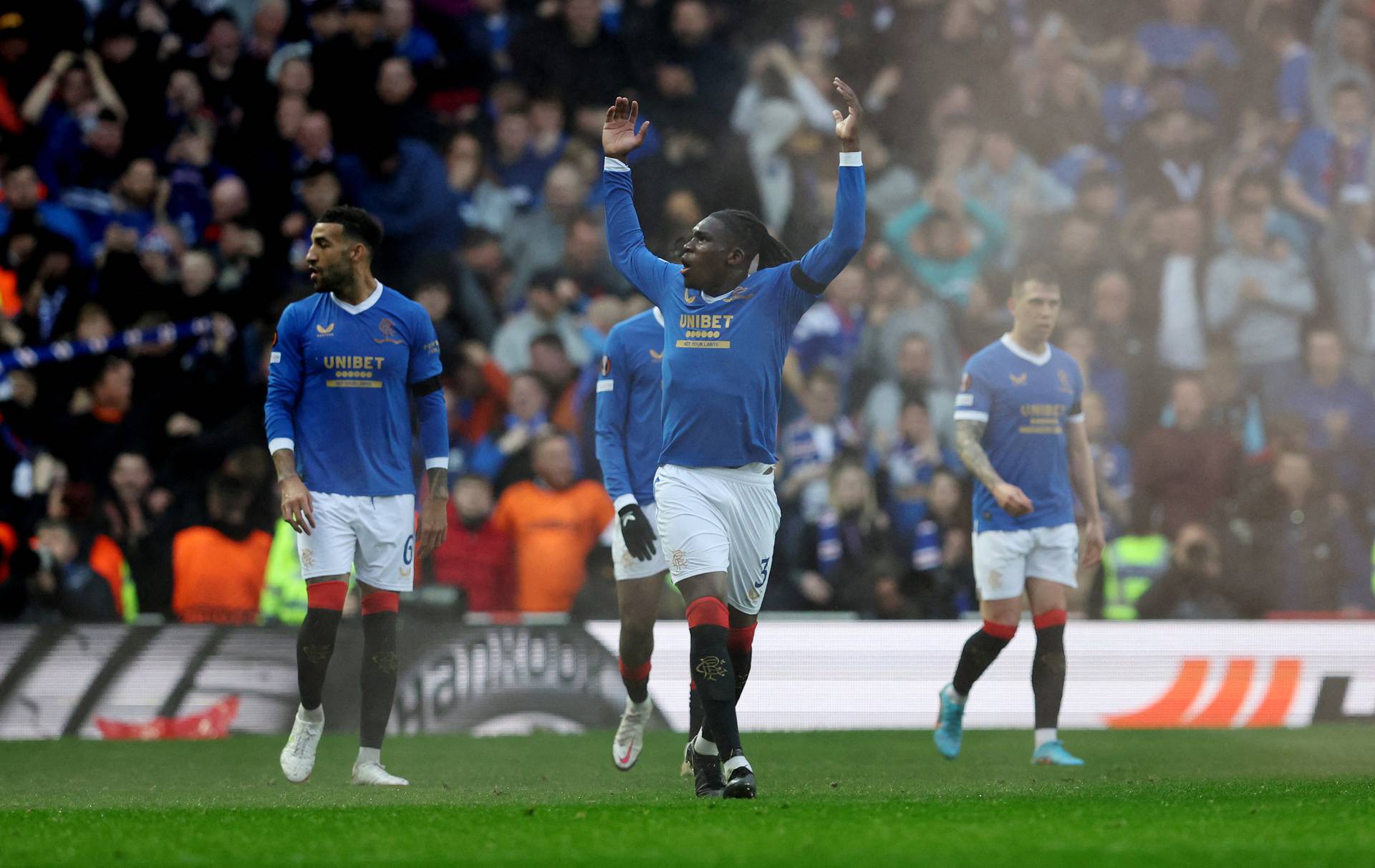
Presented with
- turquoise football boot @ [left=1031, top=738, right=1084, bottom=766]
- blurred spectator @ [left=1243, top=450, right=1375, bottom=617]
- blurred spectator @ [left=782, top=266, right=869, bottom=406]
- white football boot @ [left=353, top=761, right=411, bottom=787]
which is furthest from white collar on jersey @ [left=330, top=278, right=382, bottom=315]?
blurred spectator @ [left=1243, top=450, right=1375, bottom=617]

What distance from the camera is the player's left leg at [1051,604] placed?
9.67 m

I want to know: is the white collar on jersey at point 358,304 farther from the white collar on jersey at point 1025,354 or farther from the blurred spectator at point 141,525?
the blurred spectator at point 141,525

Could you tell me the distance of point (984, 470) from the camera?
9547mm

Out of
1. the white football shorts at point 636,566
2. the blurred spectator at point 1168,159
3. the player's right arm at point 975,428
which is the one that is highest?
the blurred spectator at point 1168,159

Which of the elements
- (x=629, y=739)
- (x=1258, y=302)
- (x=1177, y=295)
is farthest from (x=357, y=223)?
(x=1258, y=302)

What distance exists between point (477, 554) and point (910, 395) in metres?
3.92

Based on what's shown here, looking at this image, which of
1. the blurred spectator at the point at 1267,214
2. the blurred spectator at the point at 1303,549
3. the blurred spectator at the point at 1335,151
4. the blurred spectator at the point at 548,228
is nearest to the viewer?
the blurred spectator at the point at 1303,549

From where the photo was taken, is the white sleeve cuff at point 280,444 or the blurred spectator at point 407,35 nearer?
the white sleeve cuff at point 280,444

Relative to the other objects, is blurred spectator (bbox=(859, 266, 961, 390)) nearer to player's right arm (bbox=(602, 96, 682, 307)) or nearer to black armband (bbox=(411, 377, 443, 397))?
black armband (bbox=(411, 377, 443, 397))

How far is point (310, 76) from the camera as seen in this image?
15.9 metres

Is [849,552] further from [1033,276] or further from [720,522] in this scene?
[720,522]

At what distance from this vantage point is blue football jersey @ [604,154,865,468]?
293 inches

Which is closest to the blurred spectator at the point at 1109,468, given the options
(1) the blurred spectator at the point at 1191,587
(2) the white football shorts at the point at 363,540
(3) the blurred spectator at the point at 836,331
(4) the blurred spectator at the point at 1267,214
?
(1) the blurred spectator at the point at 1191,587

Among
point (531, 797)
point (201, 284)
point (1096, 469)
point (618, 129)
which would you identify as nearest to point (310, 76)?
point (201, 284)
